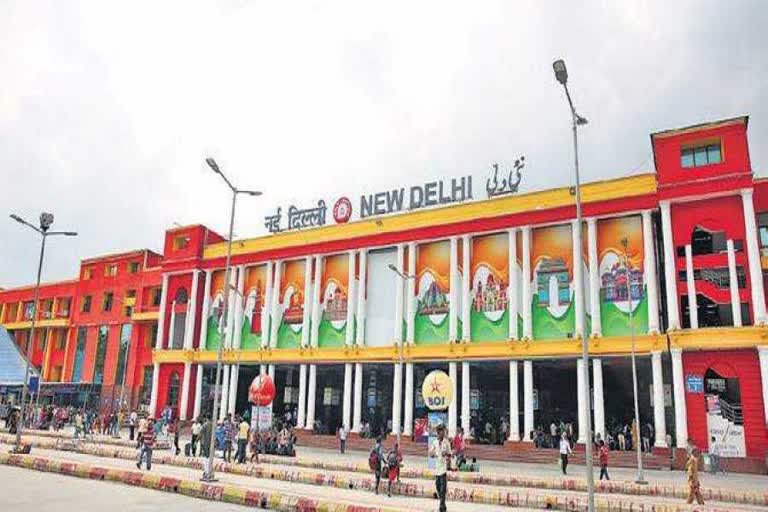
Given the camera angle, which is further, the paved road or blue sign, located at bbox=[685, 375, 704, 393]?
blue sign, located at bbox=[685, 375, 704, 393]

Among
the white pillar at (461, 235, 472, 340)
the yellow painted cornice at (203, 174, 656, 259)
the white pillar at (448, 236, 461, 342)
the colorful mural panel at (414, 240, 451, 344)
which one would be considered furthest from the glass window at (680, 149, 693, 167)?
the colorful mural panel at (414, 240, 451, 344)

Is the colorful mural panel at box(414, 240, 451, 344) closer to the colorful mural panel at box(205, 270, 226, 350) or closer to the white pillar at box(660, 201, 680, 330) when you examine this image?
the white pillar at box(660, 201, 680, 330)

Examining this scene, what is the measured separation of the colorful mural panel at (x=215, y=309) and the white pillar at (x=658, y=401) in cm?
3545

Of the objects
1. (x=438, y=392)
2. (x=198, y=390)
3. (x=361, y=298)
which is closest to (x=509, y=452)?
(x=438, y=392)

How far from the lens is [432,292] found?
4812cm

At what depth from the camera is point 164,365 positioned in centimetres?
5959

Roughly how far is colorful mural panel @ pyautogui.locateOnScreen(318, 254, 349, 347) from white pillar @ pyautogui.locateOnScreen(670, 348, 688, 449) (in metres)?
23.9

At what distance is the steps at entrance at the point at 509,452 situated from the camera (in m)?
36.3

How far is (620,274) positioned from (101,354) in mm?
53578

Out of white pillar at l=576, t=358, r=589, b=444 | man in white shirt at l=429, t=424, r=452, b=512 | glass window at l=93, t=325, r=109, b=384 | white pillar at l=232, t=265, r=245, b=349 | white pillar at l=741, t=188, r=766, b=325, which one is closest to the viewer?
man in white shirt at l=429, t=424, r=452, b=512

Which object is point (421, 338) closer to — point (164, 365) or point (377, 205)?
point (377, 205)

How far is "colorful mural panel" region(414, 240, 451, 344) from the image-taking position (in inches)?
1857

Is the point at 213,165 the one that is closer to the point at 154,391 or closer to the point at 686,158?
the point at 686,158

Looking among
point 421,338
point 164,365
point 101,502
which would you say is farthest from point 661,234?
point 164,365
